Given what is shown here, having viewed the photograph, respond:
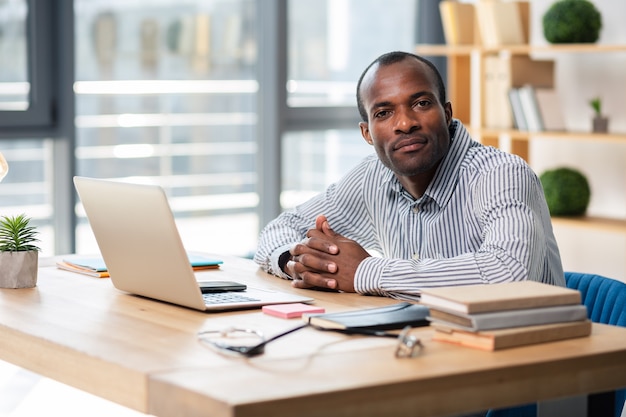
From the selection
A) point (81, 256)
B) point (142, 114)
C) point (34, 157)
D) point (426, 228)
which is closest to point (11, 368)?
point (34, 157)

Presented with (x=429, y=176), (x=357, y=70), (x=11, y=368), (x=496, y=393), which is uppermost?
(x=357, y=70)

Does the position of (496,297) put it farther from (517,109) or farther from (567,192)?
(517,109)

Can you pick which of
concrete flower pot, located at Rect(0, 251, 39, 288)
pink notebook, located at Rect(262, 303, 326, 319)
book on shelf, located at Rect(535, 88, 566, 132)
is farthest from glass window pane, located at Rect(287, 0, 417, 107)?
pink notebook, located at Rect(262, 303, 326, 319)

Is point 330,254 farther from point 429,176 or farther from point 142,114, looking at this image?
point 142,114

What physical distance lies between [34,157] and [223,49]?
1045mm

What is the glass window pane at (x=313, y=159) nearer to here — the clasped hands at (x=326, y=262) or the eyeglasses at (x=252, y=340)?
the clasped hands at (x=326, y=262)

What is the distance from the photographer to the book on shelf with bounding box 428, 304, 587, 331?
1.46 m

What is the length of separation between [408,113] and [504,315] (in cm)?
77

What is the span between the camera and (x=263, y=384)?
1252 millimetres

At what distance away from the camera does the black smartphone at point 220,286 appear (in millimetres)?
1912

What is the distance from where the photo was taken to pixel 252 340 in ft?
4.90

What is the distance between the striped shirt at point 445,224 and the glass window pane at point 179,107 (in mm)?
2148

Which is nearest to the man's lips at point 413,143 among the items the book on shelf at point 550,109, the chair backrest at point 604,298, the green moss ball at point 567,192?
the chair backrest at point 604,298

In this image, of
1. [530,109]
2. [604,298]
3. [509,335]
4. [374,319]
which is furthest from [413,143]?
[530,109]
